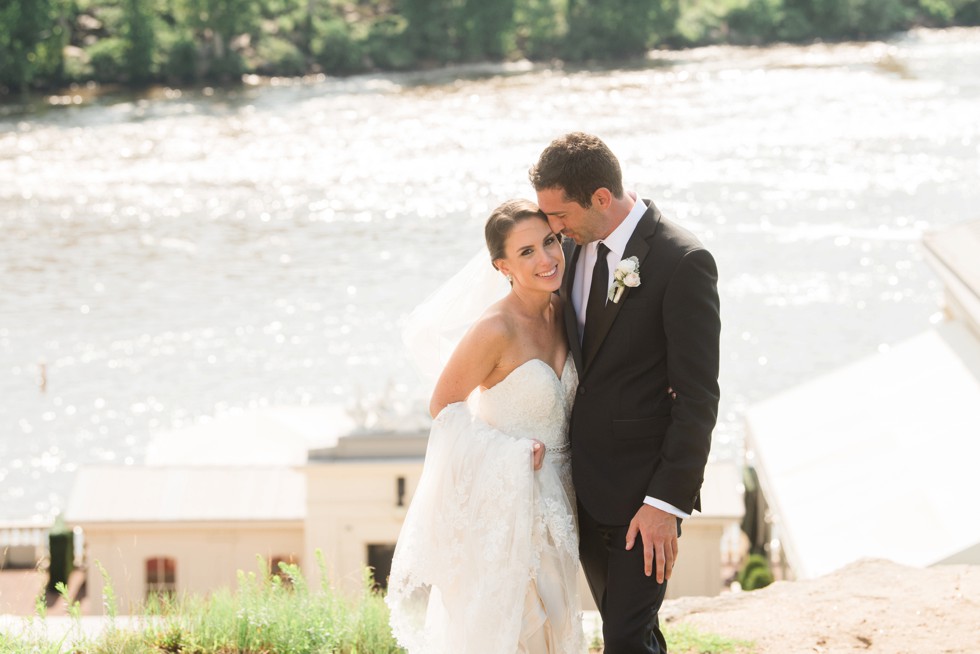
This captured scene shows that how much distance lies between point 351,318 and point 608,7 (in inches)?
1271

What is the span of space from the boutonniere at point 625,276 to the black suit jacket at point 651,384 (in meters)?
0.02

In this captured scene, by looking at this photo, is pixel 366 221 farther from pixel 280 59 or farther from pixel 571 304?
pixel 571 304

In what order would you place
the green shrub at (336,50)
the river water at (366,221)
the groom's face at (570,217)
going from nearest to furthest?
1. the groom's face at (570,217)
2. the river water at (366,221)
3. the green shrub at (336,50)

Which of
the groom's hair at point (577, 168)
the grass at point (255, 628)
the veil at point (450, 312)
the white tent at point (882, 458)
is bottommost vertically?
the white tent at point (882, 458)

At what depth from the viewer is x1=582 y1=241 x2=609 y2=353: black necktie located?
4254 millimetres

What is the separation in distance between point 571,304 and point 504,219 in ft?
1.19

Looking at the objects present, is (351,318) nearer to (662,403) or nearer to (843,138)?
(843,138)

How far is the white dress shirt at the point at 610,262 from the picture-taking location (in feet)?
13.6

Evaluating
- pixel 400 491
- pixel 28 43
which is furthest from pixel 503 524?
pixel 28 43

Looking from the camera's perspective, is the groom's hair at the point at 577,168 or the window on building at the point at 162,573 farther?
the window on building at the point at 162,573

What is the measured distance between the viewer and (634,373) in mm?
4195

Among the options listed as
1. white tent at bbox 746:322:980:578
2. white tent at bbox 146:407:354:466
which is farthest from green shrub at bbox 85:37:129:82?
white tent at bbox 746:322:980:578

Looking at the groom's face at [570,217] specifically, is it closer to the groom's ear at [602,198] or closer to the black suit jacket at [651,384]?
the groom's ear at [602,198]

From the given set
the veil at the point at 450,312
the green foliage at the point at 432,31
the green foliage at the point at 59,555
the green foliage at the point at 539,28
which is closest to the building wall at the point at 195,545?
the green foliage at the point at 59,555
